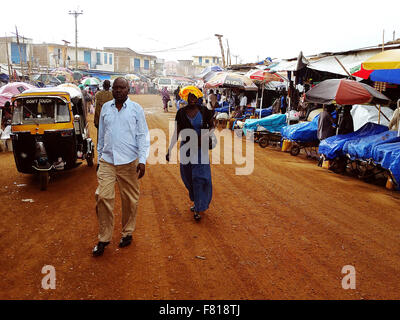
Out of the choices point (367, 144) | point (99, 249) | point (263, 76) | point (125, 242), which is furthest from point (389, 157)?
point (263, 76)

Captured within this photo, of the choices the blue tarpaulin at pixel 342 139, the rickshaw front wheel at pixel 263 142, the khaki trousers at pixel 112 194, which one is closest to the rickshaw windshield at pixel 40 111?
the khaki trousers at pixel 112 194

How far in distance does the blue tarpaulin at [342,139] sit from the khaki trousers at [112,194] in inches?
251

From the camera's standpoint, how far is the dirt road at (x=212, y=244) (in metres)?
3.39

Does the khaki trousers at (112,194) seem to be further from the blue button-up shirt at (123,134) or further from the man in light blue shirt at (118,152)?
the blue button-up shirt at (123,134)

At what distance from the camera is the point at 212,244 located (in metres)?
4.40

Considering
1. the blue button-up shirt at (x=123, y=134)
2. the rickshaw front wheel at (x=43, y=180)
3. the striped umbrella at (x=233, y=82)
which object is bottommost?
the rickshaw front wheel at (x=43, y=180)

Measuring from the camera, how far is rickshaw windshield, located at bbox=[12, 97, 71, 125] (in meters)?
6.96

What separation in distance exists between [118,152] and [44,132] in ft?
11.9

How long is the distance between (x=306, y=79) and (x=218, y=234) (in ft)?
37.1

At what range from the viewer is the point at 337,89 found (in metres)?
8.45

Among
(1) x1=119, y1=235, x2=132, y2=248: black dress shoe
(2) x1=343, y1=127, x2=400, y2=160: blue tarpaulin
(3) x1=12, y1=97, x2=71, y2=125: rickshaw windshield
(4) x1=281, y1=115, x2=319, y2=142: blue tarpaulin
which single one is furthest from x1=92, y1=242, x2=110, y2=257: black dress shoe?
(4) x1=281, y1=115, x2=319, y2=142: blue tarpaulin

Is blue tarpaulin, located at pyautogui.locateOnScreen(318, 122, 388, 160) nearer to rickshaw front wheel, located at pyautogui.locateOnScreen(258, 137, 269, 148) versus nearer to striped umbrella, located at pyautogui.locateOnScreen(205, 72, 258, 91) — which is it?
rickshaw front wheel, located at pyautogui.locateOnScreen(258, 137, 269, 148)

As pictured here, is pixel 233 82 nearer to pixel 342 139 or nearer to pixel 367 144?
pixel 342 139
